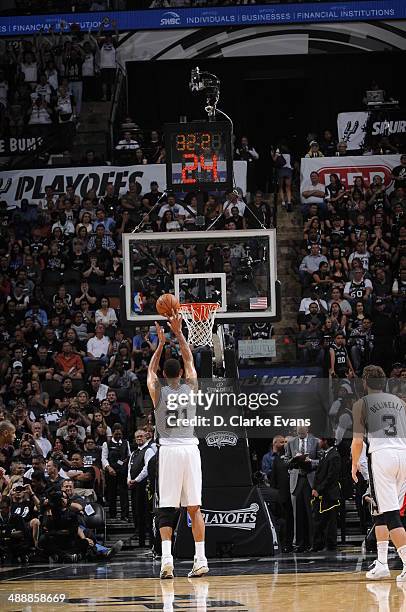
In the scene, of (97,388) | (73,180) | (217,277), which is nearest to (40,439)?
(97,388)

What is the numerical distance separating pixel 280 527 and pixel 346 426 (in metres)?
2.31

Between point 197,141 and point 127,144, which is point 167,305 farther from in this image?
point 127,144

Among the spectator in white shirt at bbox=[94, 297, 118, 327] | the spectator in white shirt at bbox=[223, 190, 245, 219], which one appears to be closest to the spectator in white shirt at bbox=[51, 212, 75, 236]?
the spectator in white shirt at bbox=[94, 297, 118, 327]

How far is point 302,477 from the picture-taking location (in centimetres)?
1520

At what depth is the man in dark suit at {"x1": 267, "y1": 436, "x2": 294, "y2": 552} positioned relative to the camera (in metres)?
15.1

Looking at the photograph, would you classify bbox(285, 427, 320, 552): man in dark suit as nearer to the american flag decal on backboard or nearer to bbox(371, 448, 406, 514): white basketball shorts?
the american flag decal on backboard

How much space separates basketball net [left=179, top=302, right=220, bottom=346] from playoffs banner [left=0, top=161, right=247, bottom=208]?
1043 centimetres

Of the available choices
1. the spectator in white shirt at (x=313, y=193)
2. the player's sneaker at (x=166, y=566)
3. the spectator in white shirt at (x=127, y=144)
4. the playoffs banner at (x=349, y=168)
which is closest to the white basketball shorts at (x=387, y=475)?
the player's sneaker at (x=166, y=566)

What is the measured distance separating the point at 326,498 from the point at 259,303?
3.10 metres

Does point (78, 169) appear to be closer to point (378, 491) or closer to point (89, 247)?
point (89, 247)

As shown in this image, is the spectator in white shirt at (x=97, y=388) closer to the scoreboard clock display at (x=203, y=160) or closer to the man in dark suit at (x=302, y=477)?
the man in dark suit at (x=302, y=477)

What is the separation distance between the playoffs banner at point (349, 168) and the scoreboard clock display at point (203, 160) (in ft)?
31.6

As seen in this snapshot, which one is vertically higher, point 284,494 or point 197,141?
point 197,141

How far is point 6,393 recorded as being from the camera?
19172 mm
